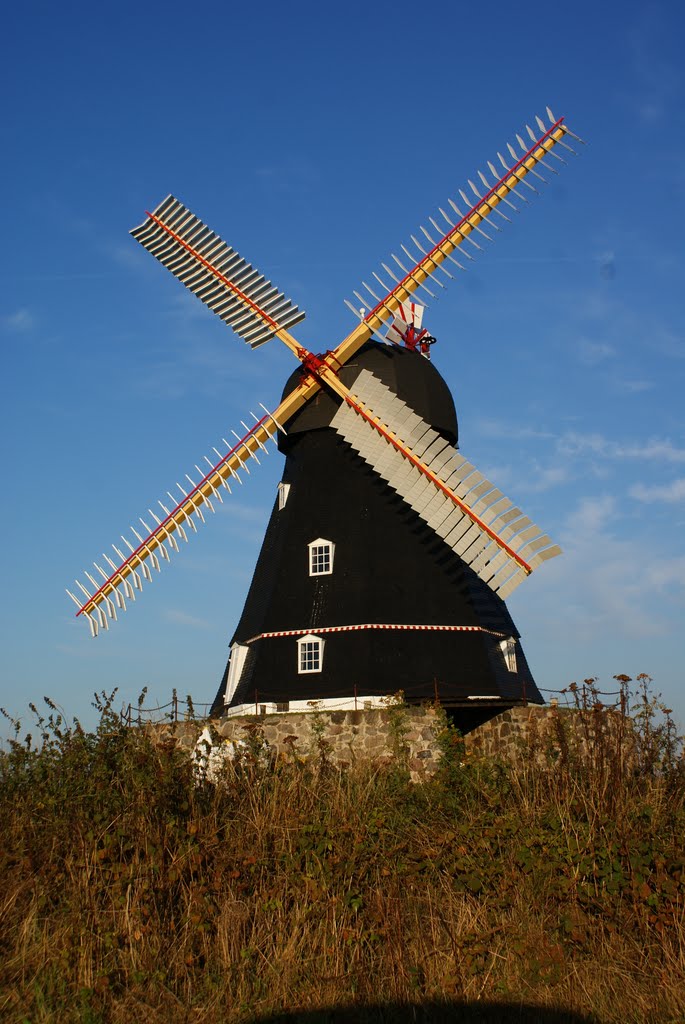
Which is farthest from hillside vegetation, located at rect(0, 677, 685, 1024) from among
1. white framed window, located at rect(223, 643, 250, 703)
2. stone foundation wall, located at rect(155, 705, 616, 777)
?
white framed window, located at rect(223, 643, 250, 703)

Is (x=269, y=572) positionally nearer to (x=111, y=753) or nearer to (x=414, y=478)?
(x=414, y=478)

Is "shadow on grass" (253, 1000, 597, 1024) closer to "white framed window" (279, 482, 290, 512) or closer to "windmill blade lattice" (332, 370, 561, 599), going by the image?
"windmill blade lattice" (332, 370, 561, 599)

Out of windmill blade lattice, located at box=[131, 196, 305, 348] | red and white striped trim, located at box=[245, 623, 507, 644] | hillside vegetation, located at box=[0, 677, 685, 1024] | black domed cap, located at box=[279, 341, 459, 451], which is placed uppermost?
windmill blade lattice, located at box=[131, 196, 305, 348]

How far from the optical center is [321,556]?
20906 mm

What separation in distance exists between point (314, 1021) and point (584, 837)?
344 cm

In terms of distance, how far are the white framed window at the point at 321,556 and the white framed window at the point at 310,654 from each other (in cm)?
151

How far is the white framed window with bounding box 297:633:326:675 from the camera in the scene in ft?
64.4

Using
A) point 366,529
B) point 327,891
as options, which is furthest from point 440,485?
point 327,891

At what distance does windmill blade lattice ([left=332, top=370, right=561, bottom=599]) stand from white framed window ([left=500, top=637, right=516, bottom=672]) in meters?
2.73

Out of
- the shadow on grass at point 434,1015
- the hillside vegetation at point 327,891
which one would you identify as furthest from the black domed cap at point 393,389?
the shadow on grass at point 434,1015

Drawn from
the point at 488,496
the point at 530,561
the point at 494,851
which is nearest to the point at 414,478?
the point at 488,496

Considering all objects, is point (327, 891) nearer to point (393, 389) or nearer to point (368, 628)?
point (368, 628)

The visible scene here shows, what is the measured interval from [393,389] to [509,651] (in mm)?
6411

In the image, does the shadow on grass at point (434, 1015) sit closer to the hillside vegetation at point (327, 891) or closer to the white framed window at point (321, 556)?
the hillside vegetation at point (327, 891)
